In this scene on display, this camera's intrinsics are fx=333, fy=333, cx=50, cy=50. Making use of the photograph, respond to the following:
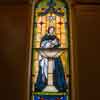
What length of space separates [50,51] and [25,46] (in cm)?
50

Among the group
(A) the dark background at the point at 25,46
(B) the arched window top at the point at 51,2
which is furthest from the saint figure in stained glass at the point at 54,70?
(B) the arched window top at the point at 51,2

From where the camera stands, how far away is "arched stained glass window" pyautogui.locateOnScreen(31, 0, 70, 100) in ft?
18.0

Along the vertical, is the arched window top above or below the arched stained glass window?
above

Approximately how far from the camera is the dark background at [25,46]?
5.25m
